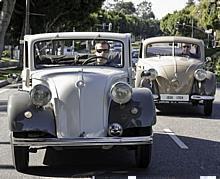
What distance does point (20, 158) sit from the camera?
7.61 metres

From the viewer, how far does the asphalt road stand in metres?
7.57

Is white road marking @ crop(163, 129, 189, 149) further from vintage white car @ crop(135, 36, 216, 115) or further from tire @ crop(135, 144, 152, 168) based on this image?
vintage white car @ crop(135, 36, 216, 115)

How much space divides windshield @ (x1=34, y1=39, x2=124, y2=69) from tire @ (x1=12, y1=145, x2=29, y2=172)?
175cm

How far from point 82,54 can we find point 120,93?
1858mm

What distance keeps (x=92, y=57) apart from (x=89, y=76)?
4.27 ft

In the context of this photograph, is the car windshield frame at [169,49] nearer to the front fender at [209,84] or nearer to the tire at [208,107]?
the front fender at [209,84]

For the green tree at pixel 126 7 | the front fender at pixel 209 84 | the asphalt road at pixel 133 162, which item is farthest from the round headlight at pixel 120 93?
the green tree at pixel 126 7

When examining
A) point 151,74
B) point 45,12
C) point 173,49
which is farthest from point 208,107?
point 45,12

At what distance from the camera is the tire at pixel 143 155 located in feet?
25.2

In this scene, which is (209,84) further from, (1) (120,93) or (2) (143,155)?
(1) (120,93)

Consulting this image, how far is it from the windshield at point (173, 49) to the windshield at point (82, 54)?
237 inches

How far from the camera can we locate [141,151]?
7.71 metres

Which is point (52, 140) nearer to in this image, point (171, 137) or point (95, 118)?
point (95, 118)

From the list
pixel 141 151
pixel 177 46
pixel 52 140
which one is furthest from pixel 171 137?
pixel 177 46
